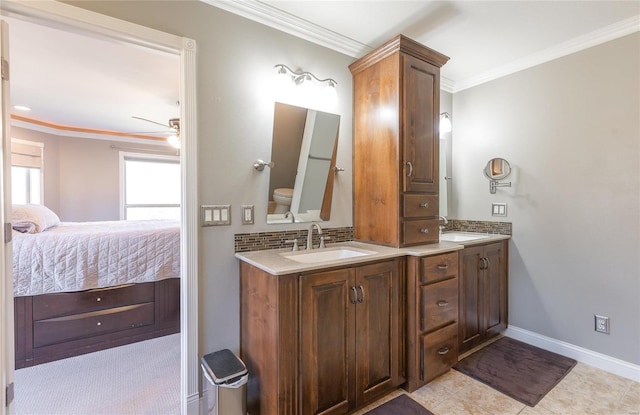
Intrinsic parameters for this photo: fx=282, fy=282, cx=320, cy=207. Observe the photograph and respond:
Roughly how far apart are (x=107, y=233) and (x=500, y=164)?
370cm

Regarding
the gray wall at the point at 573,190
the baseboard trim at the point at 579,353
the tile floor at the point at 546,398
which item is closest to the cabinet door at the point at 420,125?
the gray wall at the point at 573,190

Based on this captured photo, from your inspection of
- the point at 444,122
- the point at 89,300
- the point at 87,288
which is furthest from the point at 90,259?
the point at 444,122

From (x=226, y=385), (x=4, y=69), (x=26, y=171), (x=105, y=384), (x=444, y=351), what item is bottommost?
(x=105, y=384)

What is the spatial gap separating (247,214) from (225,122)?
1.94 ft

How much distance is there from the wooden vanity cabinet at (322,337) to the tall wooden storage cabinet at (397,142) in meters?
0.40

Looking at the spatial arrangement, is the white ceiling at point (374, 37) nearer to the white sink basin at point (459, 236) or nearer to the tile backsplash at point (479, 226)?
the tile backsplash at point (479, 226)

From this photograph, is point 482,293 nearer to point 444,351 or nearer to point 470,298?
point 470,298

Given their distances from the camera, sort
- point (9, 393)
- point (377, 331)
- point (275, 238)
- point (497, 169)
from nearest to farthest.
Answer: point (9, 393) < point (377, 331) < point (275, 238) < point (497, 169)

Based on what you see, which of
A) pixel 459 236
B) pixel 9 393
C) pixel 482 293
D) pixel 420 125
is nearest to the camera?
pixel 9 393

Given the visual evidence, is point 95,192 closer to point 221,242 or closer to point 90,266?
point 90,266

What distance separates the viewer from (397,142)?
1948mm

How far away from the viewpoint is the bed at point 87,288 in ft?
7.23

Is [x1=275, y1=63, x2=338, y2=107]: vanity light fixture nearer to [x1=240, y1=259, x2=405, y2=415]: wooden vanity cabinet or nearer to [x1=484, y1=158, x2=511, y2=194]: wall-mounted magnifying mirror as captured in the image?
[x1=240, y1=259, x2=405, y2=415]: wooden vanity cabinet

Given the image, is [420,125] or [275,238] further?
[420,125]
